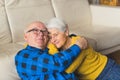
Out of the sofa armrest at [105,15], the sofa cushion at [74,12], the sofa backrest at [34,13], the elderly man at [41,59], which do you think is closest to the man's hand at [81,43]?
the elderly man at [41,59]

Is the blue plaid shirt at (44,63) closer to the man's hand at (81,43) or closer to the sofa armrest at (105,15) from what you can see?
the man's hand at (81,43)

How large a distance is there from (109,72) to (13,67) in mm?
686

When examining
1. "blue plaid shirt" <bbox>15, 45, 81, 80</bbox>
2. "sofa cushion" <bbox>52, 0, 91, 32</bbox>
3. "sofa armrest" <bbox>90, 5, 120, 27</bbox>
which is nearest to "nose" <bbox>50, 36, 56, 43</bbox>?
"blue plaid shirt" <bbox>15, 45, 81, 80</bbox>

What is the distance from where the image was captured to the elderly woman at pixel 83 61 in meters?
1.44

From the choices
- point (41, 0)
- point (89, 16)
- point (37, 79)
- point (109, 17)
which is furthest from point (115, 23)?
point (37, 79)

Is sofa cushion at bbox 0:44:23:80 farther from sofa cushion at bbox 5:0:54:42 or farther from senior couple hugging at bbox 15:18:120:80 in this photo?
sofa cushion at bbox 5:0:54:42

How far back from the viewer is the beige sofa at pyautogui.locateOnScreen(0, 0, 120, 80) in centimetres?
223

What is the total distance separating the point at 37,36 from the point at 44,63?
17 cm

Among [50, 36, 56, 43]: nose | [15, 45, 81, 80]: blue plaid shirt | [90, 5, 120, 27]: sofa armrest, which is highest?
[50, 36, 56, 43]: nose

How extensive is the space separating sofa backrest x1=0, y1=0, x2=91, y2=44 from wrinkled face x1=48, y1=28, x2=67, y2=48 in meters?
1.00

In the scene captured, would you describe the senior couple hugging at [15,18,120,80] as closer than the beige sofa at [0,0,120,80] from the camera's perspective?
Yes

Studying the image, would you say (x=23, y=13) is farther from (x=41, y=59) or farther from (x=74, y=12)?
(x=41, y=59)

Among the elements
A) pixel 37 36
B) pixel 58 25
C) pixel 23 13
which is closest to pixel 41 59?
pixel 37 36

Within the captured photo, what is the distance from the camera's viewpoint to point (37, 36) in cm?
136
